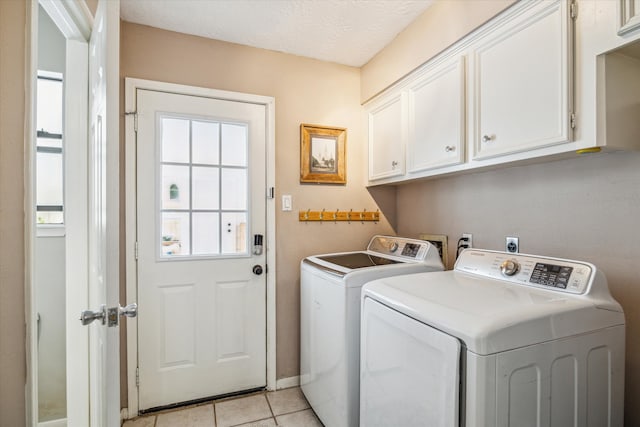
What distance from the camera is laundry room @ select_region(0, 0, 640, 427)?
1.11 meters

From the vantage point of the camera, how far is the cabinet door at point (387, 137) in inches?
81.7

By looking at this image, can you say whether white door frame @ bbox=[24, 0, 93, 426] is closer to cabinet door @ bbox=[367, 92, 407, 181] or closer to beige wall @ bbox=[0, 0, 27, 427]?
beige wall @ bbox=[0, 0, 27, 427]

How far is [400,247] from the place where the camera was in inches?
82.7

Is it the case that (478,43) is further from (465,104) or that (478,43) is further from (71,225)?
(71,225)

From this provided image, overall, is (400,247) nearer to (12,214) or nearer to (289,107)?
(289,107)

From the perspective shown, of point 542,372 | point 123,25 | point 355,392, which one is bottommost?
point 355,392

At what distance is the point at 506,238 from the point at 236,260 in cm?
167

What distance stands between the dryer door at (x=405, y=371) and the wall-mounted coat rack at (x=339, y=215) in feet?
3.50

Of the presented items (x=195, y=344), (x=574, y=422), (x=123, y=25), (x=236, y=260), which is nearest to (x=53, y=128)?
(x=123, y=25)

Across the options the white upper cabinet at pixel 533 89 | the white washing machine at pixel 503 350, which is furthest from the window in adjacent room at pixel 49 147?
the white upper cabinet at pixel 533 89

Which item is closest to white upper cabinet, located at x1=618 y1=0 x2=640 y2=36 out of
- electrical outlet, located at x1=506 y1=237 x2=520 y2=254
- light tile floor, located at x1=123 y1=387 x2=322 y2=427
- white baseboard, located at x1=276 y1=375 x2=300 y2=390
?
electrical outlet, located at x1=506 y1=237 x2=520 y2=254

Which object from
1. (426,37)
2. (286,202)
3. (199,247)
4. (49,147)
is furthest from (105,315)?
(426,37)

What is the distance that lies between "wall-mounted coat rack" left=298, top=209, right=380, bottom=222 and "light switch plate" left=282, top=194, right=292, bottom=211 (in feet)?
0.32

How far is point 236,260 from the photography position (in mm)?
2189
